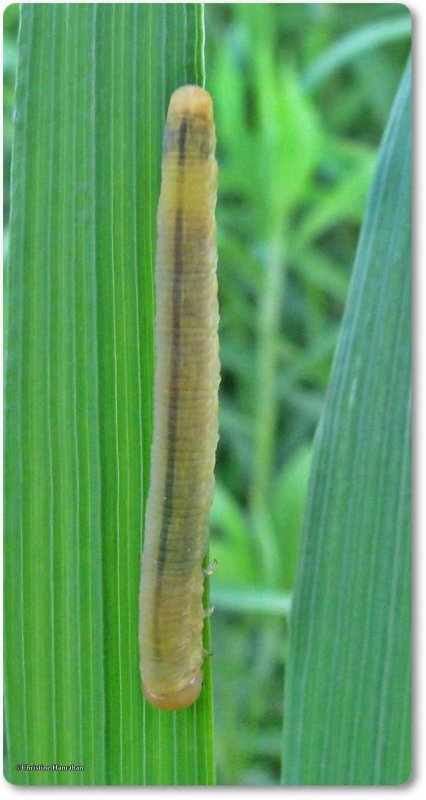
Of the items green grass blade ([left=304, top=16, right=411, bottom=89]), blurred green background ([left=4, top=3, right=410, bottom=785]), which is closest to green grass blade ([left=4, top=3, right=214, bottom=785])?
blurred green background ([left=4, top=3, right=410, bottom=785])

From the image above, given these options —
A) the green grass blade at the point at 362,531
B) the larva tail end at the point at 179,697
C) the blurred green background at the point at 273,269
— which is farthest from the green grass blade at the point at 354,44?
the larva tail end at the point at 179,697

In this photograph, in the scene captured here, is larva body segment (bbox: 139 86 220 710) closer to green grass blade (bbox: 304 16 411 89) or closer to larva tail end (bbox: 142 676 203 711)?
larva tail end (bbox: 142 676 203 711)

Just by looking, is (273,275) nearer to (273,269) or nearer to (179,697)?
(273,269)

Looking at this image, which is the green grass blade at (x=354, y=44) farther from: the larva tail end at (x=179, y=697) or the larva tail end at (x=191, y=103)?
the larva tail end at (x=179, y=697)

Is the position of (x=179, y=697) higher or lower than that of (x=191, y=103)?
lower

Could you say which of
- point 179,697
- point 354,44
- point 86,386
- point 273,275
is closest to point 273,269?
point 273,275

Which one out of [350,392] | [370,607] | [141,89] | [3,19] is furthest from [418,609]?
[3,19]
